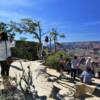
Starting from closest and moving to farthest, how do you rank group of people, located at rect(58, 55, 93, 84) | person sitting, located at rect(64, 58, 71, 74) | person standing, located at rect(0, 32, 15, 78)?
person standing, located at rect(0, 32, 15, 78) → group of people, located at rect(58, 55, 93, 84) → person sitting, located at rect(64, 58, 71, 74)

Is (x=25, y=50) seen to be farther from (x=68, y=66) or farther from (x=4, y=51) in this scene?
(x=4, y=51)

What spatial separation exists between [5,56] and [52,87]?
7.75ft

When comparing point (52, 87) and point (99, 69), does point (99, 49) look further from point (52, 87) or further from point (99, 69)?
point (52, 87)

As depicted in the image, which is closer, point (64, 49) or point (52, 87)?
point (52, 87)

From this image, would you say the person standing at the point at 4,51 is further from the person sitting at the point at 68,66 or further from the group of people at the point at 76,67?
the person sitting at the point at 68,66

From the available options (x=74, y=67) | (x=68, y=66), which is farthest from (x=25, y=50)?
(x=74, y=67)

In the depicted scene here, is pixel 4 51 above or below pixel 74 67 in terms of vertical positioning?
above

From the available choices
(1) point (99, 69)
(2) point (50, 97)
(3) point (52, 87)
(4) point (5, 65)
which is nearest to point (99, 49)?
(1) point (99, 69)

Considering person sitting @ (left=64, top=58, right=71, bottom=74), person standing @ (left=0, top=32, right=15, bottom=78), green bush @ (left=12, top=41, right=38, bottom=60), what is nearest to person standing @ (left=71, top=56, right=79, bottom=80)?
person sitting @ (left=64, top=58, right=71, bottom=74)

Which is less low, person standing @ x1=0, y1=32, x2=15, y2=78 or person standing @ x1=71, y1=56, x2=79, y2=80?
person standing @ x1=0, y1=32, x2=15, y2=78

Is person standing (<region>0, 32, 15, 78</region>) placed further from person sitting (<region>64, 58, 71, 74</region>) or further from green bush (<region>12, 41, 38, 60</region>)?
green bush (<region>12, 41, 38, 60</region>)

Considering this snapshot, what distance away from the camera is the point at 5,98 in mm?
6266

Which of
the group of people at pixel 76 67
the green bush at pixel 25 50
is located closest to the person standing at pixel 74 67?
the group of people at pixel 76 67

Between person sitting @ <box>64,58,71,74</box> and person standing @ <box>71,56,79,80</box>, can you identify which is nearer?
person standing @ <box>71,56,79,80</box>
